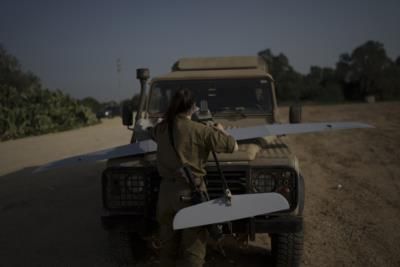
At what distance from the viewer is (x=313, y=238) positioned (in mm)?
4359

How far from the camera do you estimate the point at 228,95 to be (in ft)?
15.4

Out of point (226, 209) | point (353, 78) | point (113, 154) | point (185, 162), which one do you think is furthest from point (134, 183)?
point (353, 78)

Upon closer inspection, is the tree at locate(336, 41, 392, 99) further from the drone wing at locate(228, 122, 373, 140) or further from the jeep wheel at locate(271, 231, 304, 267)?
the jeep wheel at locate(271, 231, 304, 267)

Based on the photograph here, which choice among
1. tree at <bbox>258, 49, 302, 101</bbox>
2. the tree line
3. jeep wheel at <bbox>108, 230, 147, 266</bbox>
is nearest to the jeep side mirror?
jeep wheel at <bbox>108, 230, 147, 266</bbox>

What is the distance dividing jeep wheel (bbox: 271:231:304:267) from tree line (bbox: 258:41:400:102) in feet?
131

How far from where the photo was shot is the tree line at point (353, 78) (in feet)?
158

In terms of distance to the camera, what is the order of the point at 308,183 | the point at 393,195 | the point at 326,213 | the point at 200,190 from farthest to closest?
the point at 308,183
the point at 393,195
the point at 326,213
the point at 200,190

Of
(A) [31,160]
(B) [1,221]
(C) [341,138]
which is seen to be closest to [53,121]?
(A) [31,160]

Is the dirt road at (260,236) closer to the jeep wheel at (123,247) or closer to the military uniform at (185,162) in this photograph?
the jeep wheel at (123,247)

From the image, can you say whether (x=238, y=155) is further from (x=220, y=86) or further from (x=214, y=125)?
(x=220, y=86)

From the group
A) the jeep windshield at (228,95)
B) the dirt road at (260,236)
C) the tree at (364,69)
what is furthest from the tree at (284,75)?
the jeep windshield at (228,95)

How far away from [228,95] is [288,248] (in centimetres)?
208

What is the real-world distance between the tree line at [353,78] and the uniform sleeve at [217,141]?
40.8 meters

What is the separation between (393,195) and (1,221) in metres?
5.99
